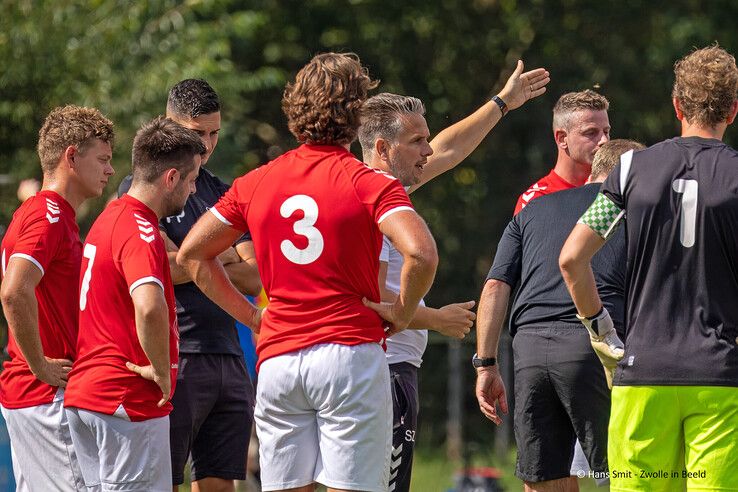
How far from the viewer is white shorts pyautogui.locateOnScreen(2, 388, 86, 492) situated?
16.6 feet

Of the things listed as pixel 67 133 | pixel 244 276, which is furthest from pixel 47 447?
pixel 67 133

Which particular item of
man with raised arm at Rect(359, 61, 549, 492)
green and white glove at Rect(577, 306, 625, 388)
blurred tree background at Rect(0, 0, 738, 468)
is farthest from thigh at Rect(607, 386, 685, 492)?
blurred tree background at Rect(0, 0, 738, 468)

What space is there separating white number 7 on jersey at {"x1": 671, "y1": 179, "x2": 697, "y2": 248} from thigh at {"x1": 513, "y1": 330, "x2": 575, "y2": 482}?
143 centimetres

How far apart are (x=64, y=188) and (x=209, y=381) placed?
103cm

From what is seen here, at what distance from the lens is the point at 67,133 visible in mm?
5219

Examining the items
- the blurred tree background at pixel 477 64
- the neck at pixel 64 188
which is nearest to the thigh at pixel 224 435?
the neck at pixel 64 188

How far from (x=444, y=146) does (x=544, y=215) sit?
0.76 m

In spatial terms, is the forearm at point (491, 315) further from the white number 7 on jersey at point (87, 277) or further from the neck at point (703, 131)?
the white number 7 on jersey at point (87, 277)

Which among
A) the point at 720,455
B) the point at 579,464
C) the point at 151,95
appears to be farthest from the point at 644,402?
the point at 151,95

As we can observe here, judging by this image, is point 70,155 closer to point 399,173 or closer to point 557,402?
point 399,173

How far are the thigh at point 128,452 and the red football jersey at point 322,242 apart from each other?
0.71m

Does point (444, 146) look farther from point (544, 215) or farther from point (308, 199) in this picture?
point (308, 199)

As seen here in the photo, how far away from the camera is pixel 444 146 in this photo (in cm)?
611

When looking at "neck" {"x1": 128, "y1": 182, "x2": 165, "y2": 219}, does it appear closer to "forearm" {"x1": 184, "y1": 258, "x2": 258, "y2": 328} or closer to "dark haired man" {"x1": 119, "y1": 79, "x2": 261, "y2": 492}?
"forearm" {"x1": 184, "y1": 258, "x2": 258, "y2": 328}
